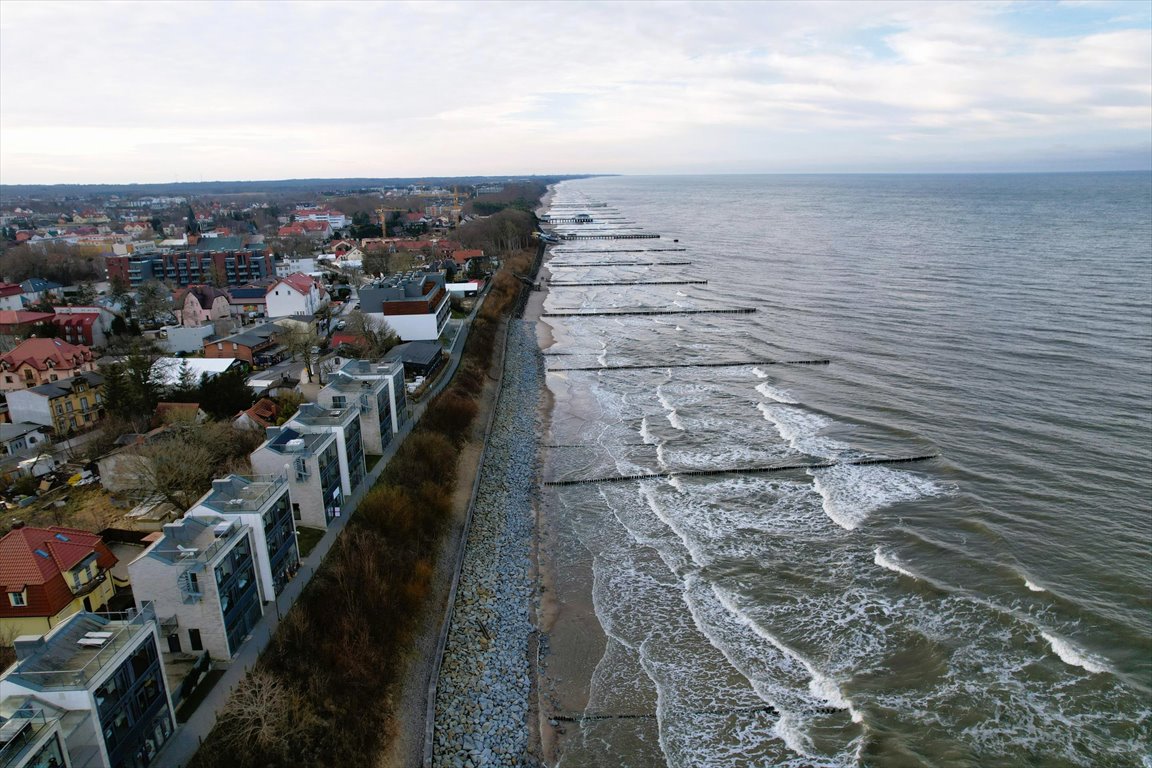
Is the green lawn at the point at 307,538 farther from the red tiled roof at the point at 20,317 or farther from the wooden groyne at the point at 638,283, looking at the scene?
the wooden groyne at the point at 638,283

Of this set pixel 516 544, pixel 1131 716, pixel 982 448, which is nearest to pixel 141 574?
pixel 516 544

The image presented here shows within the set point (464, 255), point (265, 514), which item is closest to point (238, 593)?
point (265, 514)

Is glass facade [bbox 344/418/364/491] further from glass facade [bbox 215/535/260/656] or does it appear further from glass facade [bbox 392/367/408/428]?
glass facade [bbox 215/535/260/656]

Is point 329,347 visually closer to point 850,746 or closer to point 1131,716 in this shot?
point 850,746

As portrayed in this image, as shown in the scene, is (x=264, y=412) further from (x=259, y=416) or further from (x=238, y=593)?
(x=238, y=593)

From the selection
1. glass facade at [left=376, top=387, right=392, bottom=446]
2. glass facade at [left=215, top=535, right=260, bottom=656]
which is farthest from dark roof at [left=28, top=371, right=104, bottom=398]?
glass facade at [left=215, top=535, right=260, bottom=656]
